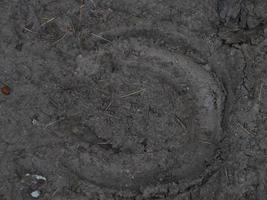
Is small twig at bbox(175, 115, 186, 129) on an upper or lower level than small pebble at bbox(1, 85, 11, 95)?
lower

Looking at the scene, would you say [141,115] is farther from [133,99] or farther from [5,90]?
[5,90]

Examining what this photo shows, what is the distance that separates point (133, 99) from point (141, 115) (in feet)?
0.53

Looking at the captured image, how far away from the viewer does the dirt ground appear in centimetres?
342

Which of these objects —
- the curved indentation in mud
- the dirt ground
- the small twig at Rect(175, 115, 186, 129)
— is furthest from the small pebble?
the small twig at Rect(175, 115, 186, 129)

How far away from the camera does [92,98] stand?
3639mm

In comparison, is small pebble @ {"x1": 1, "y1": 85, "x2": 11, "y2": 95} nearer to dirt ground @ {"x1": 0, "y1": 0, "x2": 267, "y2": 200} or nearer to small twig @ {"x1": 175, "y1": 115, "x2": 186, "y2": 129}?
dirt ground @ {"x1": 0, "y1": 0, "x2": 267, "y2": 200}

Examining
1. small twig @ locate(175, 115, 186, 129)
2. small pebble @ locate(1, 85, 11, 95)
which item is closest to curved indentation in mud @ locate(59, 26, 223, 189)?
small twig @ locate(175, 115, 186, 129)

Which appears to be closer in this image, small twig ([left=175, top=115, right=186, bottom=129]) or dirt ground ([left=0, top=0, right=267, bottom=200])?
dirt ground ([left=0, top=0, right=267, bottom=200])

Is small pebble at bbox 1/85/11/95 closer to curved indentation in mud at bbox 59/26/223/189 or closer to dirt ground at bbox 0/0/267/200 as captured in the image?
dirt ground at bbox 0/0/267/200

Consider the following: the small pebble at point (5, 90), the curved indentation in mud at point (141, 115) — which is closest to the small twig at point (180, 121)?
the curved indentation in mud at point (141, 115)

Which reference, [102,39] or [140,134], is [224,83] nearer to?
[140,134]

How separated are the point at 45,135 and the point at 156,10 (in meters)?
1.48

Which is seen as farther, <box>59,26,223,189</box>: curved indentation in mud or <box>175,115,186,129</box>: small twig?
<box>175,115,186,129</box>: small twig

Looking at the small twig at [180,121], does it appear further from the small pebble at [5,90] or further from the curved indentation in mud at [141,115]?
the small pebble at [5,90]
